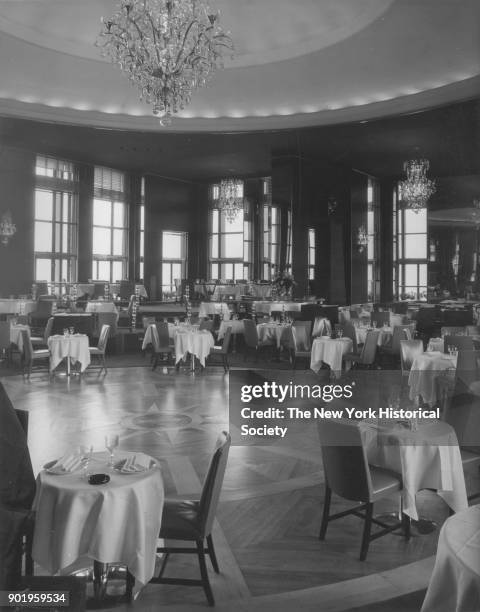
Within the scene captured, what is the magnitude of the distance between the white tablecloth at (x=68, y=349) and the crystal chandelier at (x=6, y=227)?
7.93 m

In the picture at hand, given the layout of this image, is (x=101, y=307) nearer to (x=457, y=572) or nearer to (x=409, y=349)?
(x=409, y=349)

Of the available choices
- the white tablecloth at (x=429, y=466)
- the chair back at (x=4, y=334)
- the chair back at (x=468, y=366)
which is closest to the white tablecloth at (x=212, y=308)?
the chair back at (x=4, y=334)

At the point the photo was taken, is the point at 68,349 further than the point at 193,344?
No

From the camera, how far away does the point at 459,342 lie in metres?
7.31

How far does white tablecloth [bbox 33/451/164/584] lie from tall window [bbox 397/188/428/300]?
16.5 metres

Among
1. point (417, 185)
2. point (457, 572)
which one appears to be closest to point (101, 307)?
point (417, 185)

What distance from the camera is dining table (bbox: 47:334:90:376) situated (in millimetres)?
8883

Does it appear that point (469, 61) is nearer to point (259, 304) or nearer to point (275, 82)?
point (275, 82)

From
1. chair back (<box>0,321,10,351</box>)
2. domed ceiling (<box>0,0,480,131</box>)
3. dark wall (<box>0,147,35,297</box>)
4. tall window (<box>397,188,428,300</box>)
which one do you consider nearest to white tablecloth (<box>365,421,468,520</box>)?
domed ceiling (<box>0,0,480,131</box>)

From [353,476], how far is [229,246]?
18.3 meters

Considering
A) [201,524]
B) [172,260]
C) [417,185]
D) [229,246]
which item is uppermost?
[417,185]

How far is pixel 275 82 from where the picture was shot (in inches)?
498

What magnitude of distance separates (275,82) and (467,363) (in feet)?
28.2

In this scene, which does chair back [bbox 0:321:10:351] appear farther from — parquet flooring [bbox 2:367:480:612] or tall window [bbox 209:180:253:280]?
tall window [bbox 209:180:253:280]
